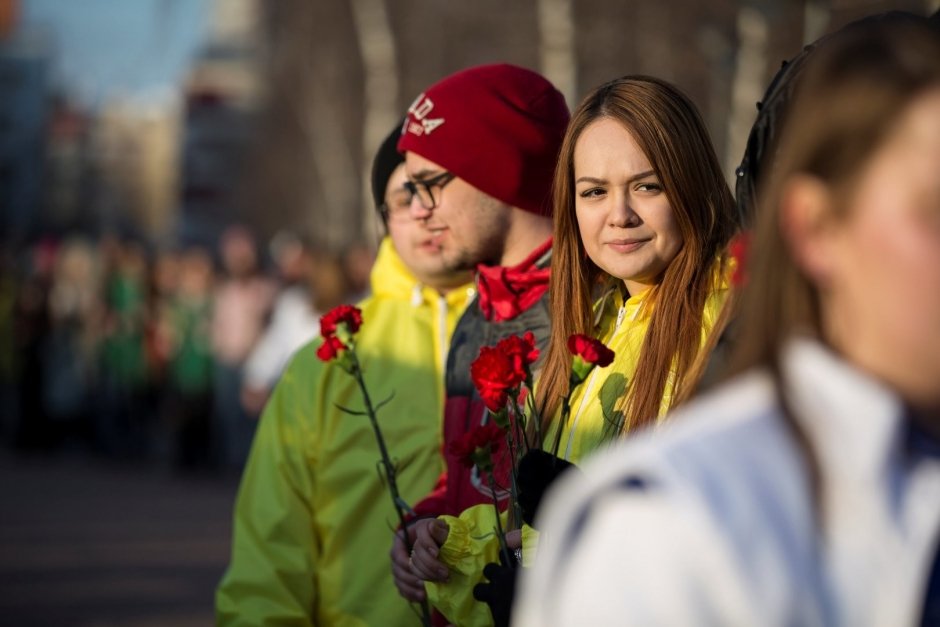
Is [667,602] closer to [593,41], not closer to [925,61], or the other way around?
[925,61]

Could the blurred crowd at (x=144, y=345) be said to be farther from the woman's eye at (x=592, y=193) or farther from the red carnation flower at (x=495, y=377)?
the red carnation flower at (x=495, y=377)

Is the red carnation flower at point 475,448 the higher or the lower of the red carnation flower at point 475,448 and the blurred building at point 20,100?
the lower

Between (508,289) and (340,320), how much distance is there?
0.51 metres

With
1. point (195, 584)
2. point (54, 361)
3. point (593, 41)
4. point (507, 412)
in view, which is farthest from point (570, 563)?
point (593, 41)

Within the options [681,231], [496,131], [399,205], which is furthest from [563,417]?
[399,205]

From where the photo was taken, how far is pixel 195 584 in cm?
873

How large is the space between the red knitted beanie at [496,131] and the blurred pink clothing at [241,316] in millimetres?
9408

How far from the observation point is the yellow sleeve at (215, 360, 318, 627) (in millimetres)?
3975

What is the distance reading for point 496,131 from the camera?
4.07 meters

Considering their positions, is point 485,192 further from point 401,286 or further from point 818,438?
point 818,438

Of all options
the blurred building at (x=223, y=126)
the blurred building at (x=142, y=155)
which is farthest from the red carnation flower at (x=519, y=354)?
the blurred building at (x=142, y=155)

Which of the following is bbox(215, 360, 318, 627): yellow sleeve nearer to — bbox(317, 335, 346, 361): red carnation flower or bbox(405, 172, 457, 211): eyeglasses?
bbox(405, 172, 457, 211): eyeglasses

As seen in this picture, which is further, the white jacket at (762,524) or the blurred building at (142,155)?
the blurred building at (142,155)

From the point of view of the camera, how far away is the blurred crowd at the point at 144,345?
44.4 feet
